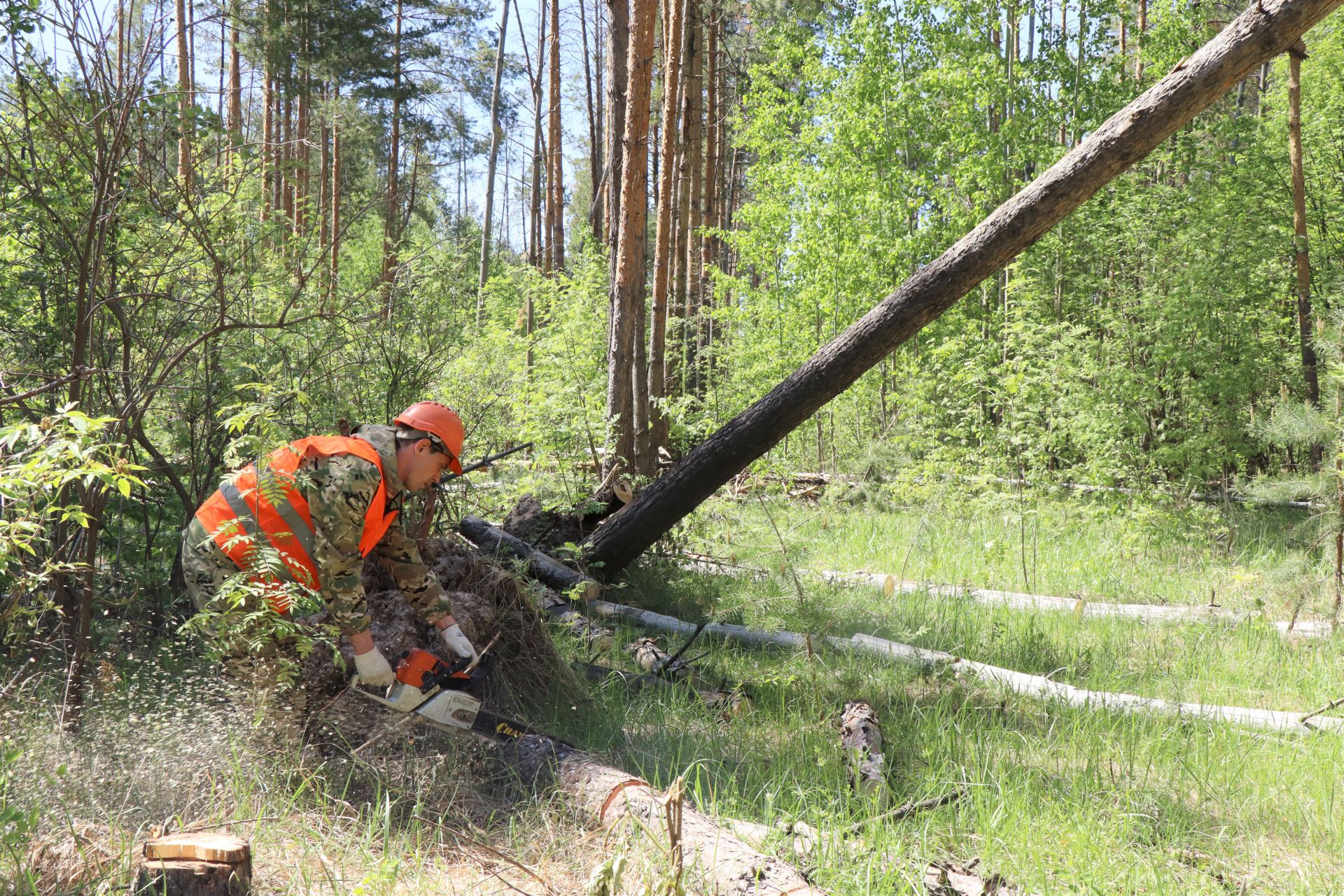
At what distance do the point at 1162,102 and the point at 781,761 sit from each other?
14.5 feet

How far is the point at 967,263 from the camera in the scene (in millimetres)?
5520

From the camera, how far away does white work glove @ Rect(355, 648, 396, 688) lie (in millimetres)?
3621

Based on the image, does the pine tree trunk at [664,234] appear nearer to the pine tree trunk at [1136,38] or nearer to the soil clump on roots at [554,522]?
the soil clump on roots at [554,522]

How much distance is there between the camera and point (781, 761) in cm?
390

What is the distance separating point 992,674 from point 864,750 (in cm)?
160

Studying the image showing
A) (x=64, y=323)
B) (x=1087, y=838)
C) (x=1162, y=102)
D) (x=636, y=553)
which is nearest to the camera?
(x=1087, y=838)

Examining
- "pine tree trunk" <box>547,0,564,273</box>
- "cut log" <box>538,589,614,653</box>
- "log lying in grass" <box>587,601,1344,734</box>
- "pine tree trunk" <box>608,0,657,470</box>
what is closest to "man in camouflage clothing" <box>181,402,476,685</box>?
"cut log" <box>538,589,614,653</box>

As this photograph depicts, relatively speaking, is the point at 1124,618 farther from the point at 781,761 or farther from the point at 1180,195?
the point at 1180,195

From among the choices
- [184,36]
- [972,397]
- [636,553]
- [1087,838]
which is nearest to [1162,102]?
[1087,838]

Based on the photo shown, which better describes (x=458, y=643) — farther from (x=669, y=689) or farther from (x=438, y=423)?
(x=669, y=689)

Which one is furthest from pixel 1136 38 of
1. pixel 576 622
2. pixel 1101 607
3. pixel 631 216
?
pixel 576 622

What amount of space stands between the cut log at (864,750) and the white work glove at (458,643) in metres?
1.84

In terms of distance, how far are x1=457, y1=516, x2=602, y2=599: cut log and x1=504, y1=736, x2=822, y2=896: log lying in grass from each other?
2767 millimetres

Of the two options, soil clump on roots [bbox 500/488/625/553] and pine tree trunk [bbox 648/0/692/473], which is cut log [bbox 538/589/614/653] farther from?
pine tree trunk [bbox 648/0/692/473]
